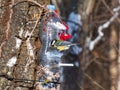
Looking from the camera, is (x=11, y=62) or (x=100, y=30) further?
(x=100, y=30)

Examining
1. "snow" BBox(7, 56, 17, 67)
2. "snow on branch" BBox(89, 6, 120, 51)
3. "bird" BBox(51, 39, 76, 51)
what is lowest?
"snow" BBox(7, 56, 17, 67)

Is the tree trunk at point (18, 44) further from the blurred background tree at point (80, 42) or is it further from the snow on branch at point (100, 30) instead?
the snow on branch at point (100, 30)

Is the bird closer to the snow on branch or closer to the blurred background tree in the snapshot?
the blurred background tree

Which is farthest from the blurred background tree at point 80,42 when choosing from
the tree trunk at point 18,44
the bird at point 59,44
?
the bird at point 59,44

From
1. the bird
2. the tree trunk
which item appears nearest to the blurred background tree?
the tree trunk

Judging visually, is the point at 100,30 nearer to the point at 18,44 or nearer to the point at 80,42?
the point at 80,42

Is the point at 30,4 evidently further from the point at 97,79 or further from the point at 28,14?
the point at 97,79

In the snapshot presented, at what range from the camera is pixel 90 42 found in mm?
8859

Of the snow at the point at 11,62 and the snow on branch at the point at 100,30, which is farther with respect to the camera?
the snow on branch at the point at 100,30

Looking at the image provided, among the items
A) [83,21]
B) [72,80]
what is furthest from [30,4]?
[83,21]

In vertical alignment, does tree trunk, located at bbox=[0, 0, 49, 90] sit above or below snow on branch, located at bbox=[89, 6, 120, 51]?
below

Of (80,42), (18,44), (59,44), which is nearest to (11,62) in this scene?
(18,44)

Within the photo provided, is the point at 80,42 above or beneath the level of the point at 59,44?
above

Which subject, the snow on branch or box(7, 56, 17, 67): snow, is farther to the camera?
the snow on branch
